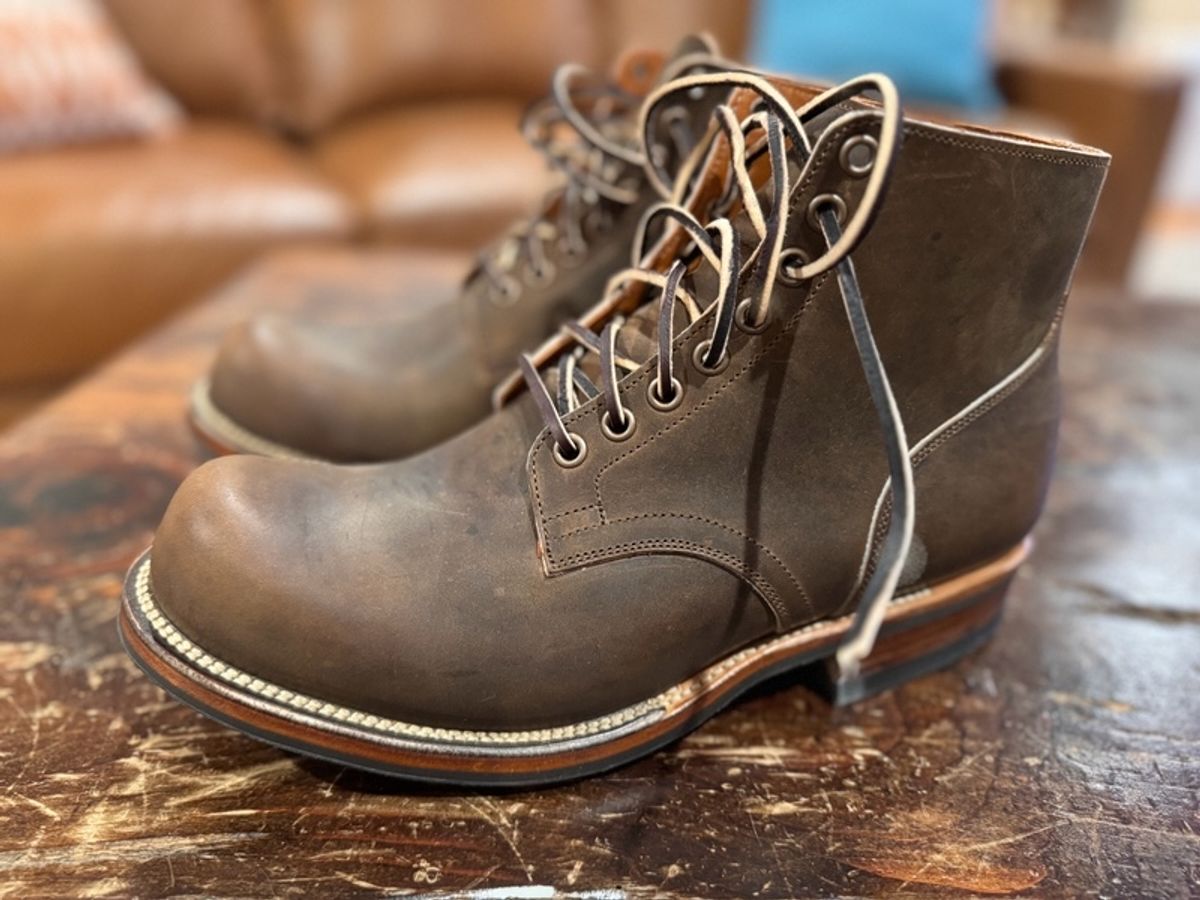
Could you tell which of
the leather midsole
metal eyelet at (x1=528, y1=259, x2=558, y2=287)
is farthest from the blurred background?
the leather midsole

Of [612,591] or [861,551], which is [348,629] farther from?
[861,551]

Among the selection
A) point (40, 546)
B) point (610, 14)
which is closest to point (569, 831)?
point (40, 546)

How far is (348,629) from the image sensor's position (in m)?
0.45

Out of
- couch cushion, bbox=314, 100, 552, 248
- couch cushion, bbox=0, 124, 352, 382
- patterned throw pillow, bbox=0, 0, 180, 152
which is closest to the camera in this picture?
couch cushion, bbox=0, 124, 352, 382

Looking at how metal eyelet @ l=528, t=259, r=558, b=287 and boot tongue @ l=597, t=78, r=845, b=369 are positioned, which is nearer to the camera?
boot tongue @ l=597, t=78, r=845, b=369

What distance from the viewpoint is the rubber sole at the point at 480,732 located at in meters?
0.44

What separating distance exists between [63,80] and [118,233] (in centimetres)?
32

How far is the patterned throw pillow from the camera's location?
1.39 m

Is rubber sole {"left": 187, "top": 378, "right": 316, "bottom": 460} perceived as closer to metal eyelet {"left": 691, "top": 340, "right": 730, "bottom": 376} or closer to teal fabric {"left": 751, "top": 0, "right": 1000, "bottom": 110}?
metal eyelet {"left": 691, "top": 340, "right": 730, "bottom": 376}

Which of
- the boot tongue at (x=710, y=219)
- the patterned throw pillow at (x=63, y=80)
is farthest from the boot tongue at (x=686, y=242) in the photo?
the patterned throw pillow at (x=63, y=80)

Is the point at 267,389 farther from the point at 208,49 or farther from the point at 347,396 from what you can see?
the point at 208,49

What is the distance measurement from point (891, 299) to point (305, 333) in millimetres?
484

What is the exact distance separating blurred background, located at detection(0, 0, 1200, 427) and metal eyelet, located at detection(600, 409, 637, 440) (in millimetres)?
976

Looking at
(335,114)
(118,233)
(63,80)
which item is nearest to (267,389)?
(118,233)
